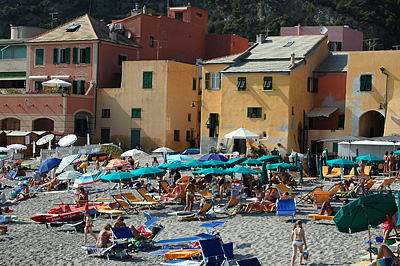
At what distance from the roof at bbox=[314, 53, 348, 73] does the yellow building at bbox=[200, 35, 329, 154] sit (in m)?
0.46

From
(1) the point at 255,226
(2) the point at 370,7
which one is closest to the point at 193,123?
(1) the point at 255,226

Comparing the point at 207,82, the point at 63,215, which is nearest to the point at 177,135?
the point at 207,82

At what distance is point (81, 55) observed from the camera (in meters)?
50.7

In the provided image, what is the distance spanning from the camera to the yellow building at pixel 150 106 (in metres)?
48.0

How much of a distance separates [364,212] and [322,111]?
29596 millimetres

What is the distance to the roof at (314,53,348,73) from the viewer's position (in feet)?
145

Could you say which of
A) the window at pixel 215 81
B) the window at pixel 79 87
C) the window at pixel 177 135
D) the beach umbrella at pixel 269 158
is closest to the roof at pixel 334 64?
the window at pixel 215 81

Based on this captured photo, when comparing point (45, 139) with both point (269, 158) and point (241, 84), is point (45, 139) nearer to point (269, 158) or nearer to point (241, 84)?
point (241, 84)

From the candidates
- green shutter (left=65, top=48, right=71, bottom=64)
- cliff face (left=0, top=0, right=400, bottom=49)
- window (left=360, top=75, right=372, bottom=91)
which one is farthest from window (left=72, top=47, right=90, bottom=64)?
cliff face (left=0, top=0, right=400, bottom=49)

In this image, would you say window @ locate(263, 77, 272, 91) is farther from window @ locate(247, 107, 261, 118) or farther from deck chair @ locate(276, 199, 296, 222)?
deck chair @ locate(276, 199, 296, 222)

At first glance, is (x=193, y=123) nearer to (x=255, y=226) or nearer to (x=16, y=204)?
(x=16, y=204)

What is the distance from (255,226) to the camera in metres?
20.8

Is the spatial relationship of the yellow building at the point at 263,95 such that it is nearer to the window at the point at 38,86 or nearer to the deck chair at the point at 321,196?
the window at the point at 38,86

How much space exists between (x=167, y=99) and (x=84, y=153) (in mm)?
8676
